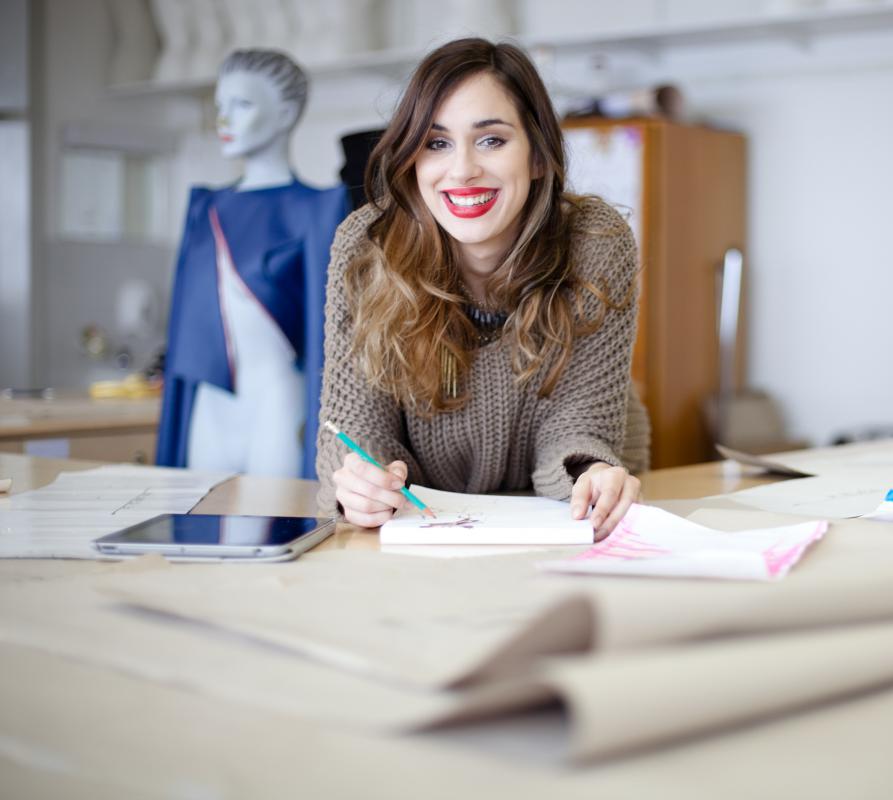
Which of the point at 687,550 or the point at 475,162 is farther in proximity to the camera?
the point at 475,162

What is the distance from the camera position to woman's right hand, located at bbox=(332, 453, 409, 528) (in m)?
1.25

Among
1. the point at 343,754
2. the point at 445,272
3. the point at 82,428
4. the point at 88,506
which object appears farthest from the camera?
the point at 82,428

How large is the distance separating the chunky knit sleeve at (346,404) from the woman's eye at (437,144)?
0.54 feet

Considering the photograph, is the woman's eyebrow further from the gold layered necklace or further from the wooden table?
the wooden table

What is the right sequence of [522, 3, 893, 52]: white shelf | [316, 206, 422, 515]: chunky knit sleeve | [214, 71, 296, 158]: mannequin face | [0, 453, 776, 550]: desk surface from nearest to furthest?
[0, 453, 776, 550]: desk surface
[316, 206, 422, 515]: chunky knit sleeve
[214, 71, 296, 158]: mannequin face
[522, 3, 893, 52]: white shelf

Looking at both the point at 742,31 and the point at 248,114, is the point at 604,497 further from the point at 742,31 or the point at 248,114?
the point at 742,31

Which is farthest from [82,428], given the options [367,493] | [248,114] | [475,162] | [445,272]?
[367,493]

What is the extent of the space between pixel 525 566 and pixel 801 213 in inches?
135

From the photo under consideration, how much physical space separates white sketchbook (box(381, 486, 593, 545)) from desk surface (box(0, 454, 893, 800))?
44 centimetres

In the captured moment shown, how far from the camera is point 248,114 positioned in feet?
7.88

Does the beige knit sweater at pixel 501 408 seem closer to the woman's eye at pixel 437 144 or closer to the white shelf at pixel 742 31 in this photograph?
the woman's eye at pixel 437 144

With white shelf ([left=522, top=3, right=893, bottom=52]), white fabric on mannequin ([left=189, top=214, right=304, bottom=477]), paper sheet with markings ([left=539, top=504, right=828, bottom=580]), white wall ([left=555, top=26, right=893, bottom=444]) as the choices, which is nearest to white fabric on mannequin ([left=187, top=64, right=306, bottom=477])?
white fabric on mannequin ([left=189, top=214, right=304, bottom=477])

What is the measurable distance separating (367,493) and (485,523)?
0.47ft

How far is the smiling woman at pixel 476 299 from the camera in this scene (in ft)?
5.24
